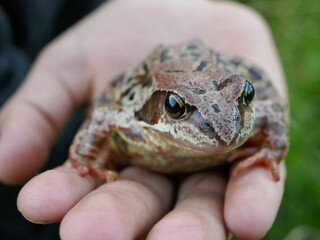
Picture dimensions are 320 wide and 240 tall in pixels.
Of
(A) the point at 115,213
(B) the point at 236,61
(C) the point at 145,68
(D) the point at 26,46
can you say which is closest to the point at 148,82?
(C) the point at 145,68

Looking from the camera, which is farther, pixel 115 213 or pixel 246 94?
pixel 246 94

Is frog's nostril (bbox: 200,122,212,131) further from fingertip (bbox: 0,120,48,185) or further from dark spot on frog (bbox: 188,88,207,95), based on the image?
fingertip (bbox: 0,120,48,185)

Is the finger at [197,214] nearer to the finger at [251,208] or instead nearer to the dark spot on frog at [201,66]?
the finger at [251,208]

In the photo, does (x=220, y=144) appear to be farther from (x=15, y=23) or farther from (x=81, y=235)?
(x=15, y=23)

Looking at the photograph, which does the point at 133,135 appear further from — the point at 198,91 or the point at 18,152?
the point at 18,152

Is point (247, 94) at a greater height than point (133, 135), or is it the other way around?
point (247, 94)

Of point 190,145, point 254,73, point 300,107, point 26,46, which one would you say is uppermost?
point 190,145

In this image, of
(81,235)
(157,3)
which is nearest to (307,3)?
(157,3)
